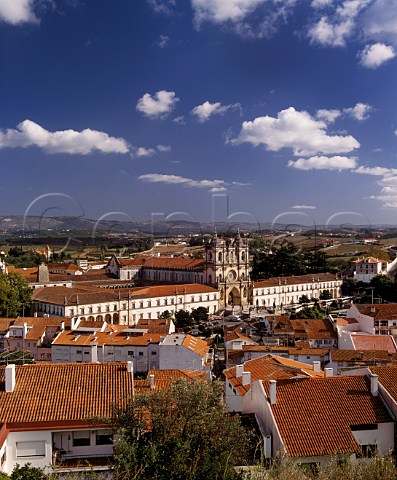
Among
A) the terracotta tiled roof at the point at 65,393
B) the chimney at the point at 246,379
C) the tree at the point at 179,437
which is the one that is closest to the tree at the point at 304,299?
the chimney at the point at 246,379

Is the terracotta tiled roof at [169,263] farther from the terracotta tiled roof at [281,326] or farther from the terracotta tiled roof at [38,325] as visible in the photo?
the terracotta tiled roof at [38,325]

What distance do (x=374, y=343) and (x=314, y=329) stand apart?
763 centimetres

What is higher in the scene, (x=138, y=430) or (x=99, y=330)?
(x=138, y=430)

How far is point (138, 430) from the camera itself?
1127 centimetres

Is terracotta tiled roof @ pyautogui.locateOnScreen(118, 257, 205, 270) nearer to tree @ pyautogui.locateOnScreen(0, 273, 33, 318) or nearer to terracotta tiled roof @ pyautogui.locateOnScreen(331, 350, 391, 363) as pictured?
tree @ pyautogui.locateOnScreen(0, 273, 33, 318)

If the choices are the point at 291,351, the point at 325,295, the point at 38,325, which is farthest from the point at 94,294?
the point at 325,295

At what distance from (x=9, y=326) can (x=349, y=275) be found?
57634mm

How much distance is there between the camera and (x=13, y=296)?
47.8 metres

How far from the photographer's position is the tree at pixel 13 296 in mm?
46844

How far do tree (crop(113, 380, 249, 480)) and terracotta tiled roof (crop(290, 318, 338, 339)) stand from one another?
25.9m

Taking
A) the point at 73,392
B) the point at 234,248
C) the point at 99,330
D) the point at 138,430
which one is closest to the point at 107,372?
the point at 73,392

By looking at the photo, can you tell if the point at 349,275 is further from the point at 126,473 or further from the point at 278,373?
the point at 126,473

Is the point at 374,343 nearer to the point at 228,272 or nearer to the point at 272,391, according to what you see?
the point at 272,391

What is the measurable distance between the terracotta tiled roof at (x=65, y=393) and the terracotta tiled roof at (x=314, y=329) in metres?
25.1
